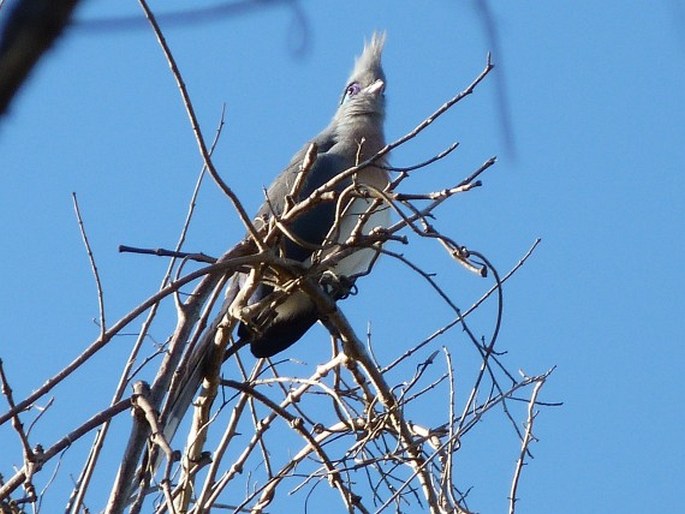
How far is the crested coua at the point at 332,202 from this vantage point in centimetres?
428

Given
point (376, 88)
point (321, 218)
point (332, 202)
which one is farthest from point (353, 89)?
point (332, 202)

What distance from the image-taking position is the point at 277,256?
304cm

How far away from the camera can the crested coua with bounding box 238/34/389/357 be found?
4.28 meters

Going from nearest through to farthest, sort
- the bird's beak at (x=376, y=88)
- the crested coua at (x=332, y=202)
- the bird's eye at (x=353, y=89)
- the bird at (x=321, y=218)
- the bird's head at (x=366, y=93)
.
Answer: the bird at (x=321, y=218)
the crested coua at (x=332, y=202)
the bird's head at (x=366, y=93)
the bird's beak at (x=376, y=88)
the bird's eye at (x=353, y=89)

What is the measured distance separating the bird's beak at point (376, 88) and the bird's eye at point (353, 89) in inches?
4.8

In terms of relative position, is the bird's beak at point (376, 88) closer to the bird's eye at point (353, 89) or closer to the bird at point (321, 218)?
the bird at point (321, 218)

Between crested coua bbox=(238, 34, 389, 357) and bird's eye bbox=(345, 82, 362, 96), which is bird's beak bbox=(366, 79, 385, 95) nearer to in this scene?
crested coua bbox=(238, 34, 389, 357)

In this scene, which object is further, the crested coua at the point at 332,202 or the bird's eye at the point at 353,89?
the bird's eye at the point at 353,89

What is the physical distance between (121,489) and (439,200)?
1.12 metres

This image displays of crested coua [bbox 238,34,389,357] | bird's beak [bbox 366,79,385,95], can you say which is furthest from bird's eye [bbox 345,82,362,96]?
bird's beak [bbox 366,79,385,95]

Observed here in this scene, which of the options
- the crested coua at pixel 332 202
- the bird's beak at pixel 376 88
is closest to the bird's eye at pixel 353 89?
the crested coua at pixel 332 202

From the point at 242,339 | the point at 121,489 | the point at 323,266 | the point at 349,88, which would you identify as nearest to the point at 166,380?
the point at 121,489

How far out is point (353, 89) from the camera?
252 inches

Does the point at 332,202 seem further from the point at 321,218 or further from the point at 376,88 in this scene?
the point at 376,88
